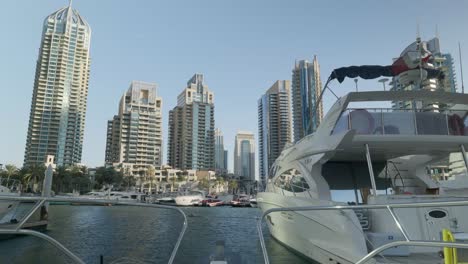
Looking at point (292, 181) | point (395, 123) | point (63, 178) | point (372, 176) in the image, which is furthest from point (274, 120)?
point (372, 176)

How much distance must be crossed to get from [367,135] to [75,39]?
15728 centimetres

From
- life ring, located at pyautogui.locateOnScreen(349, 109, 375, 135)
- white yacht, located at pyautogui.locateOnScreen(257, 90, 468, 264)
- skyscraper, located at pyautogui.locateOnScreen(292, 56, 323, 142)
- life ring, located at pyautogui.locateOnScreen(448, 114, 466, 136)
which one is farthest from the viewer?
skyscraper, located at pyautogui.locateOnScreen(292, 56, 323, 142)

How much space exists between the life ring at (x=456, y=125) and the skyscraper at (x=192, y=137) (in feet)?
477

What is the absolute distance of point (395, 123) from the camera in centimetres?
888

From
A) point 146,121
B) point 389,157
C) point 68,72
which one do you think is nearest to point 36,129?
point 68,72

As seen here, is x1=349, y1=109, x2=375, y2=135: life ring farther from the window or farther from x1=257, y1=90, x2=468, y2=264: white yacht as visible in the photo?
the window

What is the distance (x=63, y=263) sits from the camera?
11.6 meters

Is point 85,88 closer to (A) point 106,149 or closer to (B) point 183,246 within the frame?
(A) point 106,149

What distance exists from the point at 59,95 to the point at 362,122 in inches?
5682

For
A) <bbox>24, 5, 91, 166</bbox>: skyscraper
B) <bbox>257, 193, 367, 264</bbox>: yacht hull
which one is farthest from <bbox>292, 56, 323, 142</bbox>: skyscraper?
<bbox>24, 5, 91, 166</bbox>: skyscraper

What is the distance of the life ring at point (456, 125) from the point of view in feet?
29.7

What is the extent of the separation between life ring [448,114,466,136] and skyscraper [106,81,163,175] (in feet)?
402

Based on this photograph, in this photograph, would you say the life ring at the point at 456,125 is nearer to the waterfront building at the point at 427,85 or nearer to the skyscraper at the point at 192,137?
the waterfront building at the point at 427,85

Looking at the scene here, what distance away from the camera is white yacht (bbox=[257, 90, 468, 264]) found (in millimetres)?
7402
